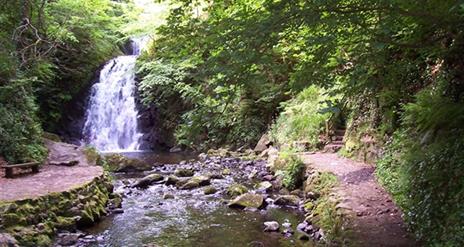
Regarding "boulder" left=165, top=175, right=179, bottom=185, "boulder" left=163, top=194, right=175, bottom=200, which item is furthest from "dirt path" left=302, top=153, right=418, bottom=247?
"boulder" left=165, top=175, right=179, bottom=185

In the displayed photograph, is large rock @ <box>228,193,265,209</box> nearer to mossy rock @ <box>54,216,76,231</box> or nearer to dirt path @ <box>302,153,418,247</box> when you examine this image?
dirt path @ <box>302,153,418,247</box>

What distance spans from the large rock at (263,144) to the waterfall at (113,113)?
23.5ft

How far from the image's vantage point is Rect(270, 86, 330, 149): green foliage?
12.4 m

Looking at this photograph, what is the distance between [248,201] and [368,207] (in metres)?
2.82

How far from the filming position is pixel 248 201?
863cm

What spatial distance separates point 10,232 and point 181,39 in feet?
12.2

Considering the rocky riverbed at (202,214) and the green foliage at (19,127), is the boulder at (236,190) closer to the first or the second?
the rocky riverbed at (202,214)

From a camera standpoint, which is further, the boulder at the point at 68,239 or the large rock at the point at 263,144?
the large rock at the point at 263,144

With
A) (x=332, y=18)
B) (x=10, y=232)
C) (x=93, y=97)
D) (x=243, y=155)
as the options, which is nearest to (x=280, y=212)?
(x=10, y=232)

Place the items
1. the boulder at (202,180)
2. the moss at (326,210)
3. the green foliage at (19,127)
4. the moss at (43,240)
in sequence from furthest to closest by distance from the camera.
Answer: the boulder at (202,180) → the green foliage at (19,127) → the moss at (43,240) → the moss at (326,210)

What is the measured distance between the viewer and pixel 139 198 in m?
9.73

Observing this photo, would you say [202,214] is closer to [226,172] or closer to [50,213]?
[50,213]

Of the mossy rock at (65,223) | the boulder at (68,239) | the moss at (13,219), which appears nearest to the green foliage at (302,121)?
the mossy rock at (65,223)

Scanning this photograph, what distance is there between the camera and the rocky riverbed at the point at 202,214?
6.70 m
